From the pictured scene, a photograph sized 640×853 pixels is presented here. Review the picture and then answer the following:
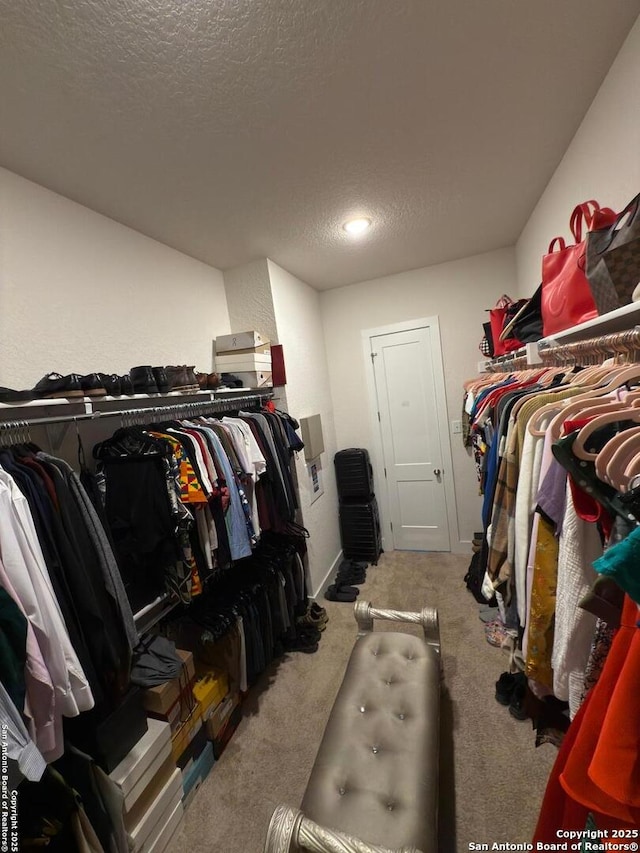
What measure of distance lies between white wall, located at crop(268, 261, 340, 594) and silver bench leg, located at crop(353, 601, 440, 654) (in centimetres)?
100

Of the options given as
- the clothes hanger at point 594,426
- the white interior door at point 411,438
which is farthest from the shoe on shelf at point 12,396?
the white interior door at point 411,438

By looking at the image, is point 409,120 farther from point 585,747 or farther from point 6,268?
point 585,747

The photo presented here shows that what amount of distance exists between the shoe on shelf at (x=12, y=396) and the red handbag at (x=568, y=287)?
6.18 ft

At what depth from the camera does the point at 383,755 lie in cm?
116

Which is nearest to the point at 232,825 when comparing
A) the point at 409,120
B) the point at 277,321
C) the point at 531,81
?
the point at 277,321

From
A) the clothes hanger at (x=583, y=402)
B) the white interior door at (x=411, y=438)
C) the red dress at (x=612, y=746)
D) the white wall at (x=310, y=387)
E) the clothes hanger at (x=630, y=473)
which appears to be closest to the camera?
the red dress at (x=612, y=746)

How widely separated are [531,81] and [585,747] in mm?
1918

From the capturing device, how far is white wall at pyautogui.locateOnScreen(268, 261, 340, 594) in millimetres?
2723

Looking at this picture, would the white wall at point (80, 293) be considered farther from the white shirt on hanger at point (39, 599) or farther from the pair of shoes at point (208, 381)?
the white shirt on hanger at point (39, 599)

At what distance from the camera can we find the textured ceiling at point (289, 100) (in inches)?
37.7

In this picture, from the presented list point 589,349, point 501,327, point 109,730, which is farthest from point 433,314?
point 109,730

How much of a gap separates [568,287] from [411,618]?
1.63 metres

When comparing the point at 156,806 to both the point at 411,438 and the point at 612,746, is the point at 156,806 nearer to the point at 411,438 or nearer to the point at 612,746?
the point at 612,746

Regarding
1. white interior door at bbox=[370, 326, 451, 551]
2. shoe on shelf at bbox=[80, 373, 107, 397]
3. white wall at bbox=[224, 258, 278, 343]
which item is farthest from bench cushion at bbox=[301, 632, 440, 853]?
white wall at bbox=[224, 258, 278, 343]
